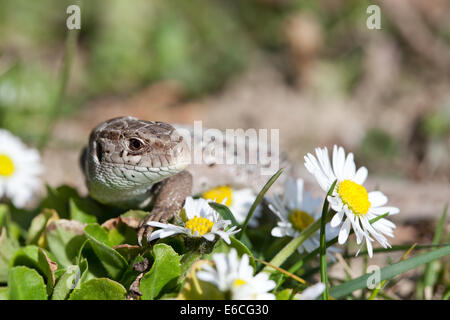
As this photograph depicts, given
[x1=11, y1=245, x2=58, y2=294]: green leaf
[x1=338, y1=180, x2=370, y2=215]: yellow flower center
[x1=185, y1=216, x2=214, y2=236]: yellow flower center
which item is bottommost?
[x1=11, y1=245, x2=58, y2=294]: green leaf

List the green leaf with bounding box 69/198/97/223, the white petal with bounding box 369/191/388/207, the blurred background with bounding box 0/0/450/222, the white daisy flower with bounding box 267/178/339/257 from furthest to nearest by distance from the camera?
the blurred background with bounding box 0/0/450/222 → the green leaf with bounding box 69/198/97/223 → the white daisy flower with bounding box 267/178/339/257 → the white petal with bounding box 369/191/388/207

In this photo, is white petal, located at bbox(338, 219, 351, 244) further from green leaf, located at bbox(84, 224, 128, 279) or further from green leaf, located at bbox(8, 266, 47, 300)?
green leaf, located at bbox(8, 266, 47, 300)

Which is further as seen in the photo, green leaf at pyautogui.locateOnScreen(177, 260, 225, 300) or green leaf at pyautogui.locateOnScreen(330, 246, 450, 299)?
green leaf at pyautogui.locateOnScreen(330, 246, 450, 299)

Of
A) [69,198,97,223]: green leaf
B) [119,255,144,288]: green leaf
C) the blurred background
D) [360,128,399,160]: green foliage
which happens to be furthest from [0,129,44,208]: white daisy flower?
[360,128,399,160]: green foliage

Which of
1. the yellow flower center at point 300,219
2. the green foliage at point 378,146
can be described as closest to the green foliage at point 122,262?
the yellow flower center at point 300,219

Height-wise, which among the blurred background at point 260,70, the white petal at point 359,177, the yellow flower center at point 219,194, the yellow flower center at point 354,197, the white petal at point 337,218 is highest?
the blurred background at point 260,70

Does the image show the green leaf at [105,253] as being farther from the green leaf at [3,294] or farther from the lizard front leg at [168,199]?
the green leaf at [3,294]

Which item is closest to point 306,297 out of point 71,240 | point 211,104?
point 71,240

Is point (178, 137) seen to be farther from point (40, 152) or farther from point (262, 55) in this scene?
point (262, 55)
